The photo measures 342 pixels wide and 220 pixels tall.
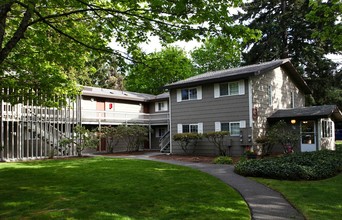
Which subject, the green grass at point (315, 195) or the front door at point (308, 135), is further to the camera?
the front door at point (308, 135)

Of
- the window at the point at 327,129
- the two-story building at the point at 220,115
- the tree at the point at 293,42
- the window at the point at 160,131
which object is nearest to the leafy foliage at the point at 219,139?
the two-story building at the point at 220,115

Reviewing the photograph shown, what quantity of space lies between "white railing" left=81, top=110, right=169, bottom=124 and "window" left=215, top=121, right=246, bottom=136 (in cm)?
829

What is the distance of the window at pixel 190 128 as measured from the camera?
21.0 m

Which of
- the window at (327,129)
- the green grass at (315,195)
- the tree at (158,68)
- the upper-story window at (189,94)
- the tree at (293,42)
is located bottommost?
the green grass at (315,195)

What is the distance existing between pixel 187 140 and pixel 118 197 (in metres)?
13.1

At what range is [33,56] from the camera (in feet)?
33.0

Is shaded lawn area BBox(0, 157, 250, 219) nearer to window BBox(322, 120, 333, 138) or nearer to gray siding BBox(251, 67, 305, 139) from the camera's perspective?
gray siding BBox(251, 67, 305, 139)

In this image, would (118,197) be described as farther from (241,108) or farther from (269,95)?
(269,95)

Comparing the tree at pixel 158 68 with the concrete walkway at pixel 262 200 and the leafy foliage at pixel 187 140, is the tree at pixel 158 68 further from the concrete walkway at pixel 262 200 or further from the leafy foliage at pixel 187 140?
the leafy foliage at pixel 187 140

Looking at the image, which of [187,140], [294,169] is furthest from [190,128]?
[294,169]

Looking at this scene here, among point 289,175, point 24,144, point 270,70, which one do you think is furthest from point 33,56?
point 270,70

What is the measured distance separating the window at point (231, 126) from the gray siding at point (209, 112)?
0.20 metres

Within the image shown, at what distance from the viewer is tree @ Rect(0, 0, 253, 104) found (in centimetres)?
657

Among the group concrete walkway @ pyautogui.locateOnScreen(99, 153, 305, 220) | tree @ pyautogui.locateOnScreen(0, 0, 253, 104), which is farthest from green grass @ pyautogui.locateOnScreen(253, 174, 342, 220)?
tree @ pyautogui.locateOnScreen(0, 0, 253, 104)
